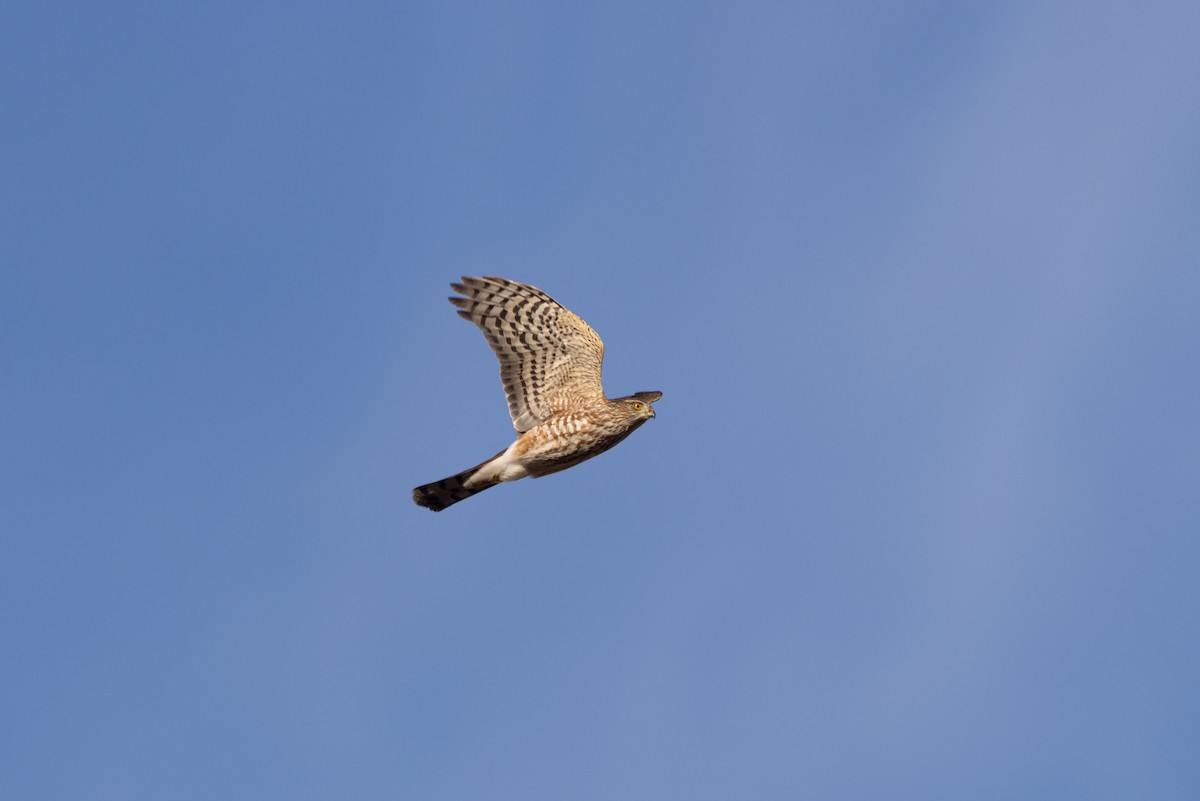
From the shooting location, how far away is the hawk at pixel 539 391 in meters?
12.1

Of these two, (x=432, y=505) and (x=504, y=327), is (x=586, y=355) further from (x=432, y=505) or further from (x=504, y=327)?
(x=432, y=505)

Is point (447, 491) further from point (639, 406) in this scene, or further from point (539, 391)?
point (639, 406)

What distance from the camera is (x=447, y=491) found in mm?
12164

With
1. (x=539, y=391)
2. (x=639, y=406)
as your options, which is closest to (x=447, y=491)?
(x=539, y=391)

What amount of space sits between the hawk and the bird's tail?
0.03 ft

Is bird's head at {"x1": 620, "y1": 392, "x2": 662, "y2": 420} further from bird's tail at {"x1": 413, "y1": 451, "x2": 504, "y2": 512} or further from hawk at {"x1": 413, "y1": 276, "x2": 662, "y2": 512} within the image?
bird's tail at {"x1": 413, "y1": 451, "x2": 504, "y2": 512}

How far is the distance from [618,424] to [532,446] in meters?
0.94

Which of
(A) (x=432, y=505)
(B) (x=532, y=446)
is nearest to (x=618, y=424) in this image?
(B) (x=532, y=446)

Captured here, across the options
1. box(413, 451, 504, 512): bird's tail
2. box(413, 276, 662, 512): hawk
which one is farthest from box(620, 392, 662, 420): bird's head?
box(413, 451, 504, 512): bird's tail

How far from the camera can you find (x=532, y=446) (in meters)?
12.0

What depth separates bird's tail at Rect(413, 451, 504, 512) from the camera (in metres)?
12.1

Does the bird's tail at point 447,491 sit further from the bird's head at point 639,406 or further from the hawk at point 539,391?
the bird's head at point 639,406

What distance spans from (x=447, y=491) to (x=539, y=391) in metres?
1.50

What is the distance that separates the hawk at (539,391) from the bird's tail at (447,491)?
0.01 m
